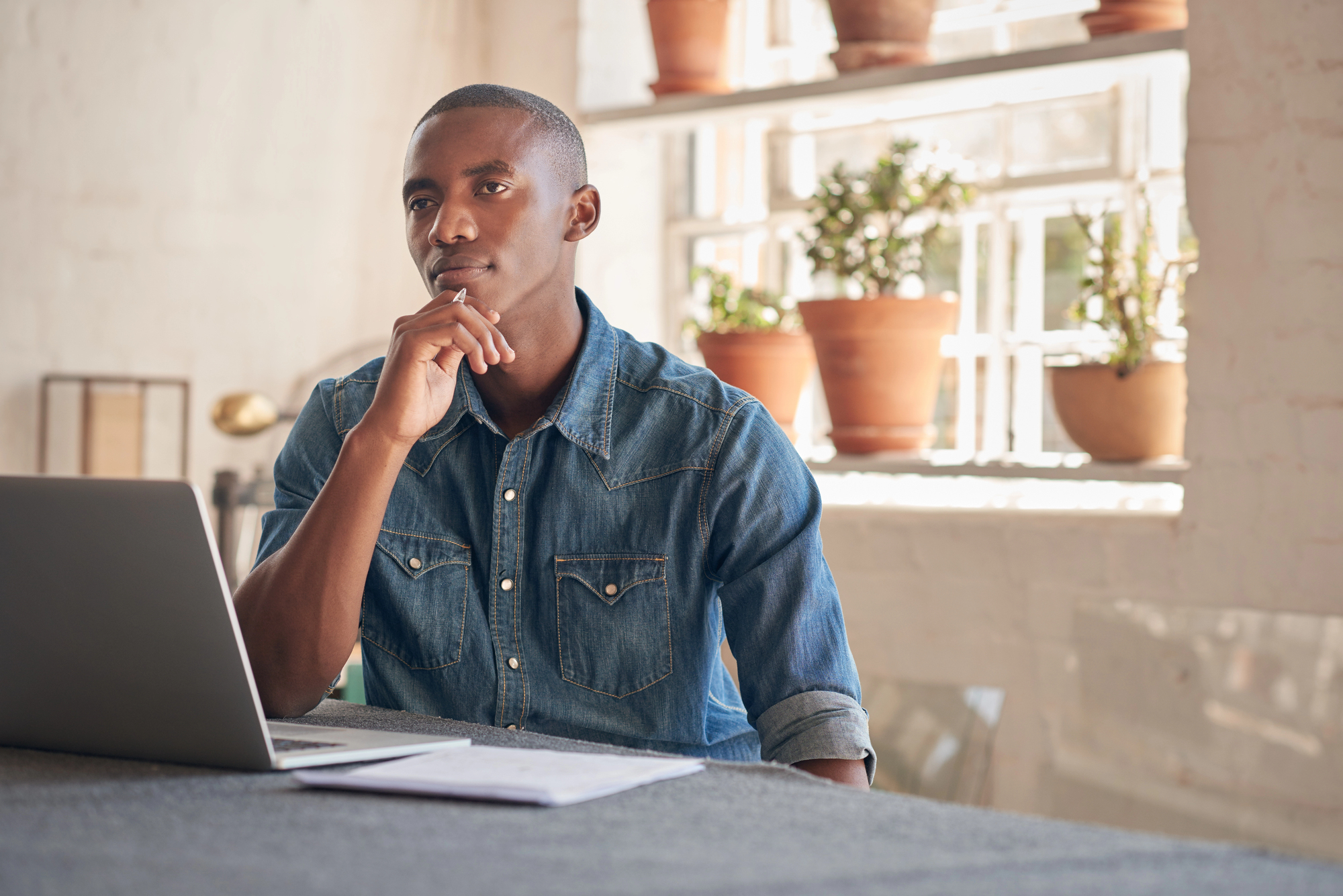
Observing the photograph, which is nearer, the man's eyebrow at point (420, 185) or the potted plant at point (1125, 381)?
the man's eyebrow at point (420, 185)

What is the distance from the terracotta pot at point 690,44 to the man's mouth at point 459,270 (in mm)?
1639

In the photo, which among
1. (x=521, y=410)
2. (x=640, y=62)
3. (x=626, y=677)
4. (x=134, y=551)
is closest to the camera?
(x=134, y=551)

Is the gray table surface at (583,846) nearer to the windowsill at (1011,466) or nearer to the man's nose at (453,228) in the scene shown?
the man's nose at (453,228)

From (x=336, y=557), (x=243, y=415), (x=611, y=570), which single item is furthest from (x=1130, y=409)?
(x=243, y=415)

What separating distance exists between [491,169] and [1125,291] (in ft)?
4.50

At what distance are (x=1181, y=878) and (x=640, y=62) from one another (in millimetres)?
2862

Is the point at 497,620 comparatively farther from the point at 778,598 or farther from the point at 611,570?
the point at 778,598

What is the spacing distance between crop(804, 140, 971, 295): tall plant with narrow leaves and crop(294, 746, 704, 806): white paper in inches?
74.1

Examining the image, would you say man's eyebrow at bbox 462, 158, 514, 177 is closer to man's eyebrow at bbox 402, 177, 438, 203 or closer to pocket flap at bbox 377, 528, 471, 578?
man's eyebrow at bbox 402, 177, 438, 203

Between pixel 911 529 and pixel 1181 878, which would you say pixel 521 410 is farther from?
pixel 911 529

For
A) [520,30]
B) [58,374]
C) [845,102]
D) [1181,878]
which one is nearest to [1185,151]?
[845,102]

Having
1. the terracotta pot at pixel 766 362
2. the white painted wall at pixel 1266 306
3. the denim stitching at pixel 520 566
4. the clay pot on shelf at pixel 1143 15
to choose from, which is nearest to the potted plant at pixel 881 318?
the terracotta pot at pixel 766 362

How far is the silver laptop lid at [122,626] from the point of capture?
832 mm

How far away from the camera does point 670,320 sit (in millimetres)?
3299
